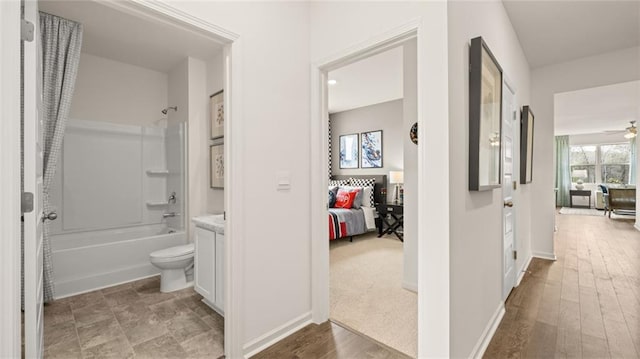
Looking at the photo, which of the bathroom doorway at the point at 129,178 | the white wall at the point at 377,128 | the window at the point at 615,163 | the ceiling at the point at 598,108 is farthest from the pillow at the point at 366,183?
the window at the point at 615,163

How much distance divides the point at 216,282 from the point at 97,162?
2.39 m

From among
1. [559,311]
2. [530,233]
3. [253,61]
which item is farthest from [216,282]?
[530,233]

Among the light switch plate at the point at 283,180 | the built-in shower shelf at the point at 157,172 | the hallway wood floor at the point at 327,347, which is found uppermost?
the built-in shower shelf at the point at 157,172

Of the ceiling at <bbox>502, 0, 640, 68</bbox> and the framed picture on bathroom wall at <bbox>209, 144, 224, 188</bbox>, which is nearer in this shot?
the ceiling at <bbox>502, 0, 640, 68</bbox>

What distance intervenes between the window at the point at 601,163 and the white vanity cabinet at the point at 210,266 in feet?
40.0

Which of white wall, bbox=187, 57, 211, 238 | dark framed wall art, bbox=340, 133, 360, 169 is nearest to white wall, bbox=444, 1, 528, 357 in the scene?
white wall, bbox=187, 57, 211, 238

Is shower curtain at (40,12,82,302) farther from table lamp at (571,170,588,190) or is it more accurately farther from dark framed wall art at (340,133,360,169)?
table lamp at (571,170,588,190)

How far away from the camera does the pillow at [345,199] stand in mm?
5035

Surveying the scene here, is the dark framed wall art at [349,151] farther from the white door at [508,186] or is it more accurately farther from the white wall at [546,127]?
the white door at [508,186]

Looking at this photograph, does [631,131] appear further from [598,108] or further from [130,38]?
[130,38]

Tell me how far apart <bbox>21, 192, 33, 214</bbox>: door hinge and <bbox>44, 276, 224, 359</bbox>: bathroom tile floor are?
1236 mm

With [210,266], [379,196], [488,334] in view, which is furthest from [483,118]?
[379,196]

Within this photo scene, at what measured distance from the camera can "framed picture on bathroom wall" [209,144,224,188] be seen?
11.2 ft

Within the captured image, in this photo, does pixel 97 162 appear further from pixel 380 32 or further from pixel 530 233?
pixel 530 233
